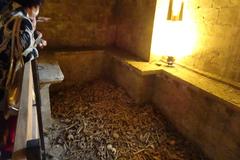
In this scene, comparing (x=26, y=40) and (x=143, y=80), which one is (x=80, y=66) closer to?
(x=143, y=80)

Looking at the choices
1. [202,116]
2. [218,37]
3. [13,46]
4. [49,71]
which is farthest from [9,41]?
[218,37]

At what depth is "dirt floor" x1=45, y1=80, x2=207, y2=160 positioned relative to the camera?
219cm

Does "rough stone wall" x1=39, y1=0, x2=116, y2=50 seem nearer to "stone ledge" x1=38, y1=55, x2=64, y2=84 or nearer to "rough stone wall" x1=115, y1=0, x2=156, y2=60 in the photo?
"rough stone wall" x1=115, y1=0, x2=156, y2=60

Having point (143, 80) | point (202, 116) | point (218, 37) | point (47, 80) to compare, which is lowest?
point (202, 116)

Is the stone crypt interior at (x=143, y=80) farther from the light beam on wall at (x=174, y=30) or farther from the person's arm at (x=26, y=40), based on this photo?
the person's arm at (x=26, y=40)

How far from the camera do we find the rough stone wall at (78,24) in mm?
3396

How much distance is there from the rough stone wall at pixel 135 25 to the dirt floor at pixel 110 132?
85cm

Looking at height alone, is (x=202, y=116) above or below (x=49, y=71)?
below

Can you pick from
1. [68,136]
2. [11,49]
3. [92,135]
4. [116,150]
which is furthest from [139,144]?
[11,49]

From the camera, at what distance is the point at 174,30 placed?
2719 millimetres

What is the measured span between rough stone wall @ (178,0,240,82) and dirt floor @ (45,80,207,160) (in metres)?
0.96

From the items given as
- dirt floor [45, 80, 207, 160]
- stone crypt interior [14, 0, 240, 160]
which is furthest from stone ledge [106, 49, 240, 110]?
dirt floor [45, 80, 207, 160]

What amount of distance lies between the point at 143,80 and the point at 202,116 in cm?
96

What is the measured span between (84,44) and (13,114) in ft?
8.76
